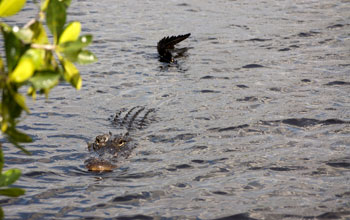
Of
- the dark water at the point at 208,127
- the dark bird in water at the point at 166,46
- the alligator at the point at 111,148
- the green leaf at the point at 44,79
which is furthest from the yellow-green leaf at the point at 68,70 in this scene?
the dark bird in water at the point at 166,46

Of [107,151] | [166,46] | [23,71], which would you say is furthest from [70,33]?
[166,46]

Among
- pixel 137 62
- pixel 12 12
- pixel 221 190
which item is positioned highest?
pixel 12 12

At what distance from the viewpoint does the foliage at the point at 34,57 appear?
8.48 ft

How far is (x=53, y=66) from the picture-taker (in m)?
2.82

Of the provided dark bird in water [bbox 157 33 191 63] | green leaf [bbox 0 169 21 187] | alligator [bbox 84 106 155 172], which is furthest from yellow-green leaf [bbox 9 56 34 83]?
dark bird in water [bbox 157 33 191 63]

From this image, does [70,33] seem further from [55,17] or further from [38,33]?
[38,33]

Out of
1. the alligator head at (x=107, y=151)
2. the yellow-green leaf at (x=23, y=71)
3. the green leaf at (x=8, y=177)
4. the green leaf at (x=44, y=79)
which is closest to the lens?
the yellow-green leaf at (x=23, y=71)

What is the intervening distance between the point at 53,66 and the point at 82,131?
4.93 metres

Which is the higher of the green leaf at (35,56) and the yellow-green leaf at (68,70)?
the green leaf at (35,56)

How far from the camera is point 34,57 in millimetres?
2586

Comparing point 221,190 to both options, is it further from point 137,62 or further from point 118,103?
point 137,62

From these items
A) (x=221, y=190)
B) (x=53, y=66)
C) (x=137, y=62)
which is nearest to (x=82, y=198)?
(x=221, y=190)

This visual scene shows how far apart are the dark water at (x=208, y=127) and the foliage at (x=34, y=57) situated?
8.89 feet

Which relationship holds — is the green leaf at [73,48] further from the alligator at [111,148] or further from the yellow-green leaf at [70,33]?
the alligator at [111,148]
